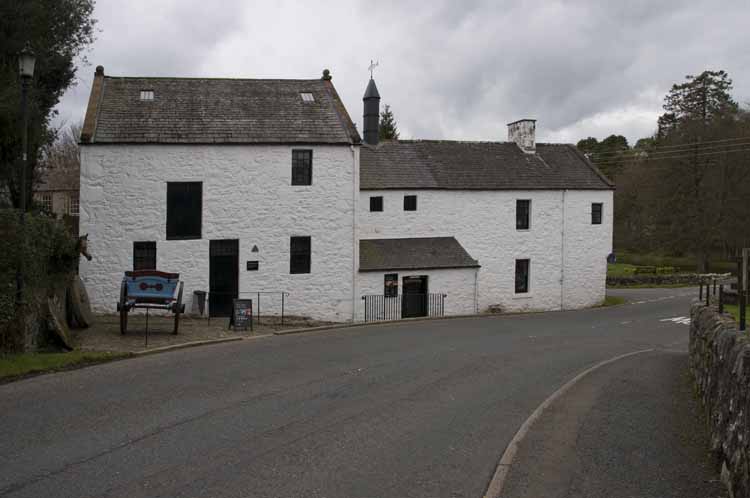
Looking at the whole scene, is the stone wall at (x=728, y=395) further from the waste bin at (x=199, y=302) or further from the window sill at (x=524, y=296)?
the window sill at (x=524, y=296)

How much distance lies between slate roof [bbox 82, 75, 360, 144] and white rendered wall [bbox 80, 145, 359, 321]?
49 centimetres

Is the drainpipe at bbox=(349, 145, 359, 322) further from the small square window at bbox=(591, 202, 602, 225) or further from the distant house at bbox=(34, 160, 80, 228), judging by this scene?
the distant house at bbox=(34, 160, 80, 228)

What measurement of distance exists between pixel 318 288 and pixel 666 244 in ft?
119

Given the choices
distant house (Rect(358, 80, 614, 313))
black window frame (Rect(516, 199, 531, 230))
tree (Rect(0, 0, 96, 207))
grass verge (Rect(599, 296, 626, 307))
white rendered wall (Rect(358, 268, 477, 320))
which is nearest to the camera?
tree (Rect(0, 0, 96, 207))

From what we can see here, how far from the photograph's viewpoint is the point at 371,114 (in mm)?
35094

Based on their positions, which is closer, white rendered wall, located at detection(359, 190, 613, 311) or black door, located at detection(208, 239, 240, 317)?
black door, located at detection(208, 239, 240, 317)

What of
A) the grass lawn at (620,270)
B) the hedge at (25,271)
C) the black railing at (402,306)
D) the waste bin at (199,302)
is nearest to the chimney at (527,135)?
the black railing at (402,306)

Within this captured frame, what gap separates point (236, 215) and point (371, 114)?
→ 13.0m

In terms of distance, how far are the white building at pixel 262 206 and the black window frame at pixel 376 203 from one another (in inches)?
2.6

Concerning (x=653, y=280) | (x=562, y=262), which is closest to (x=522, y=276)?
(x=562, y=262)

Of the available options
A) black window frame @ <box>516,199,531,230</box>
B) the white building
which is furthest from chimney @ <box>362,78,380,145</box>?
black window frame @ <box>516,199,531,230</box>

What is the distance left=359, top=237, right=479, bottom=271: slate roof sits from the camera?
28.8 meters

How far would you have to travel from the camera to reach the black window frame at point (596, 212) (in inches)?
1416

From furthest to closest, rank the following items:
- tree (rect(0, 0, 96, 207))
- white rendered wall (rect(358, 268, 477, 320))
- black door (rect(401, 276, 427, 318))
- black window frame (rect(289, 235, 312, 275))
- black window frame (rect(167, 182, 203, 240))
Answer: white rendered wall (rect(358, 268, 477, 320)) → black door (rect(401, 276, 427, 318)) → black window frame (rect(289, 235, 312, 275)) → black window frame (rect(167, 182, 203, 240)) → tree (rect(0, 0, 96, 207))
